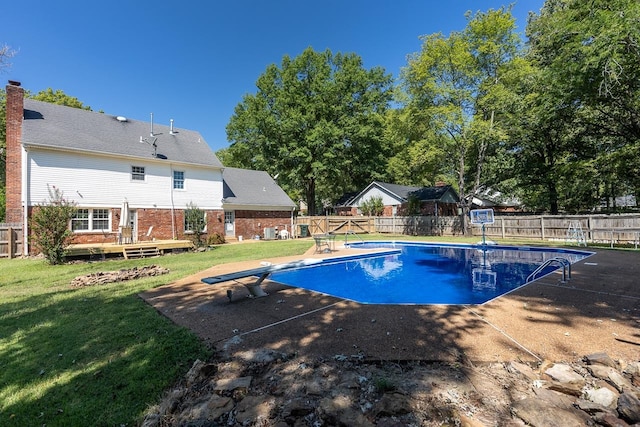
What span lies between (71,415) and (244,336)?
2.04 m

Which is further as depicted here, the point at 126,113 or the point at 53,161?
the point at 126,113

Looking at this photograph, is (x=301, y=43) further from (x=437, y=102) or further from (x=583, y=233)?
(x=583, y=233)

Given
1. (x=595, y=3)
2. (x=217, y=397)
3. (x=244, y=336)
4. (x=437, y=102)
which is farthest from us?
(x=437, y=102)

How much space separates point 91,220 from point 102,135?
16.6 ft

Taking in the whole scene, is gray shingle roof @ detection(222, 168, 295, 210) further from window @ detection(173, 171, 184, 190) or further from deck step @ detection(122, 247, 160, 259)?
deck step @ detection(122, 247, 160, 259)

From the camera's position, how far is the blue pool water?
7895mm

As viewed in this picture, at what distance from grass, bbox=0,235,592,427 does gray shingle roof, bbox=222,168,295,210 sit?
16.0 metres

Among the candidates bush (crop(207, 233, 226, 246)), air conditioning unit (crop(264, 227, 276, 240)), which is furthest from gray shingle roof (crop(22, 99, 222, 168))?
air conditioning unit (crop(264, 227, 276, 240))

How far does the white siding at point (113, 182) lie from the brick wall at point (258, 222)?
225 cm

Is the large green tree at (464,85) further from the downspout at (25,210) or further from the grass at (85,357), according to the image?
the downspout at (25,210)

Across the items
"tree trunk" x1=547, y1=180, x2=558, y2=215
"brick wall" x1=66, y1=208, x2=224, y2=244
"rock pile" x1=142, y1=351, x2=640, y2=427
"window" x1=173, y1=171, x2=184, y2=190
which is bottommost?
"rock pile" x1=142, y1=351, x2=640, y2=427

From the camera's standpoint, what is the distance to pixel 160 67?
20656 millimetres

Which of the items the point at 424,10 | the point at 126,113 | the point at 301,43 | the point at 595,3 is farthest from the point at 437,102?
the point at 126,113

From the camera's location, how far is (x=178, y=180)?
19.1 meters
